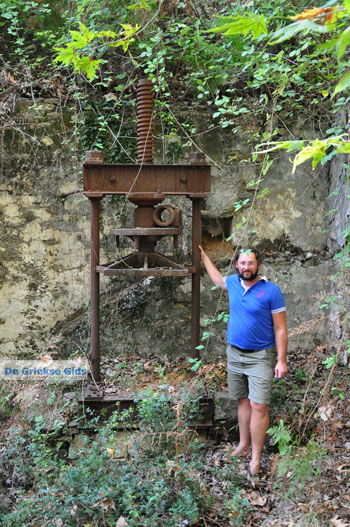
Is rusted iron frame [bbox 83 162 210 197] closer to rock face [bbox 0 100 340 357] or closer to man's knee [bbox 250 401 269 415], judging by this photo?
rock face [bbox 0 100 340 357]

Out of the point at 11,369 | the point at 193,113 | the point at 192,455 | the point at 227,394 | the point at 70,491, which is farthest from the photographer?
the point at 193,113

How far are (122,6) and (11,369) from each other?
3978 mm

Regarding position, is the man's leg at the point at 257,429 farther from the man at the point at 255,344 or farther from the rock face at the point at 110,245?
the rock face at the point at 110,245

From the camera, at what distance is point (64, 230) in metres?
4.79

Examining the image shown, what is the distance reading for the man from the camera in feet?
11.6

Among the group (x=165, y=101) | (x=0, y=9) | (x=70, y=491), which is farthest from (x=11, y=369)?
(x=0, y=9)

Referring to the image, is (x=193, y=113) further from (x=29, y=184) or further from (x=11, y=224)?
(x=11, y=224)

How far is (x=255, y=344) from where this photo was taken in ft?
11.7

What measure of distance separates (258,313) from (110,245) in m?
1.93

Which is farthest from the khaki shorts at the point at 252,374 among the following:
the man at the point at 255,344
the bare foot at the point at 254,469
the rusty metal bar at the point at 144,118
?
the rusty metal bar at the point at 144,118

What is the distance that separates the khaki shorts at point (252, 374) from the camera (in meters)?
3.54

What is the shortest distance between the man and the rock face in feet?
3.64

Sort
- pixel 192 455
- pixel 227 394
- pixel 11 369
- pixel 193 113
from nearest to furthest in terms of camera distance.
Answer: pixel 192 455
pixel 227 394
pixel 11 369
pixel 193 113

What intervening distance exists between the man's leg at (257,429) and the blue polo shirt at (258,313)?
47 centimetres
